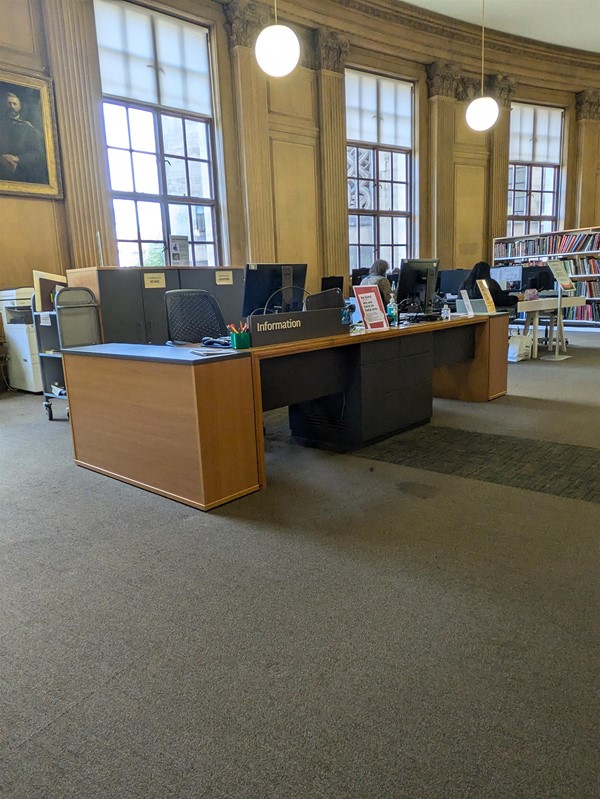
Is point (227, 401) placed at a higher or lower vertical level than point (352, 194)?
lower

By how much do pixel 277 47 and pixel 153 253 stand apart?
115 inches

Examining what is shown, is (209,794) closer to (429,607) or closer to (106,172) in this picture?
(429,607)

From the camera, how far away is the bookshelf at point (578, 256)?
30.7ft

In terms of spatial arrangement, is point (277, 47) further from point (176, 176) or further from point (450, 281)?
point (450, 281)

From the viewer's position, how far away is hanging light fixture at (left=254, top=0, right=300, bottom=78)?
5.16m

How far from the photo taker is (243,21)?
738 cm

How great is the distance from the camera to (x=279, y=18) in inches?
305

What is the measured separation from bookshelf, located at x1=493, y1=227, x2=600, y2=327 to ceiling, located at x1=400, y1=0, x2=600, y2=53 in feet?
11.1

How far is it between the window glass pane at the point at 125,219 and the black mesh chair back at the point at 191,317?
140 inches

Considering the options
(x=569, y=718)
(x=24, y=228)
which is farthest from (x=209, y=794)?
(x=24, y=228)

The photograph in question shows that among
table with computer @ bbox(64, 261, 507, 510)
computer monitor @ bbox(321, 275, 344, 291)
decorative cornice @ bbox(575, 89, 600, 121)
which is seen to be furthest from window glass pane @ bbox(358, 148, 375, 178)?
table with computer @ bbox(64, 261, 507, 510)

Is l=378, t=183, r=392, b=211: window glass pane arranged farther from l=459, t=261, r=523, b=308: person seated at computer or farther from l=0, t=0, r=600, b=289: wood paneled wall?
l=459, t=261, r=523, b=308: person seated at computer

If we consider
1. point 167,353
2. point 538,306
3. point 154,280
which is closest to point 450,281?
point 538,306

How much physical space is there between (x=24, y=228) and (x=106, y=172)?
3.91ft
